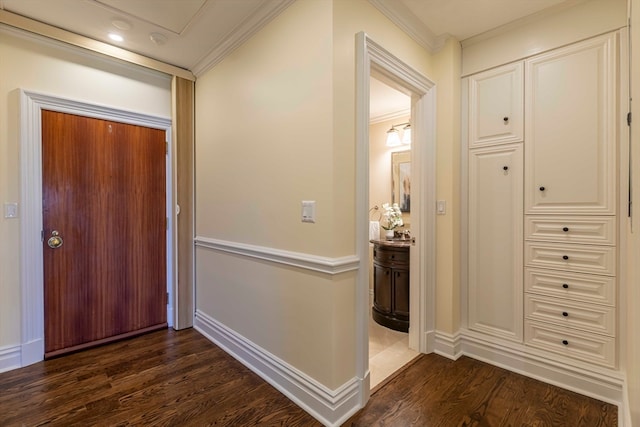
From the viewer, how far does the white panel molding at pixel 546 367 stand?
1894mm

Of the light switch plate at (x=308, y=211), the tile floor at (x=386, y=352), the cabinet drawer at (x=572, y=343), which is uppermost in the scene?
the light switch plate at (x=308, y=211)

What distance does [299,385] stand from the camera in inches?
73.9

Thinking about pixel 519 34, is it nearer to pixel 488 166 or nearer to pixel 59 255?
Result: pixel 488 166

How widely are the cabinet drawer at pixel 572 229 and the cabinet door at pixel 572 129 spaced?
0.17 feet

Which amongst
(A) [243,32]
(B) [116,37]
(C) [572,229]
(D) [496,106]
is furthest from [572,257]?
(B) [116,37]

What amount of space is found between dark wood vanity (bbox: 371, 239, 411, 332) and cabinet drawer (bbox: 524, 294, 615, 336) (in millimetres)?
1002

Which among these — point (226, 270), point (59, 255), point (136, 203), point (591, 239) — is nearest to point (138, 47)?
point (136, 203)

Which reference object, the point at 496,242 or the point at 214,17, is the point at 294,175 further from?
the point at 496,242

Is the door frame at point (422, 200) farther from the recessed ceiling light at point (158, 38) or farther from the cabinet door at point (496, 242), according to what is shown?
the recessed ceiling light at point (158, 38)

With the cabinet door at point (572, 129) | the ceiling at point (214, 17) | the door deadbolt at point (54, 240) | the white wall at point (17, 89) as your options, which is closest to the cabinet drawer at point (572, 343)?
the cabinet door at point (572, 129)

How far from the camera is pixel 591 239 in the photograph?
1.97m

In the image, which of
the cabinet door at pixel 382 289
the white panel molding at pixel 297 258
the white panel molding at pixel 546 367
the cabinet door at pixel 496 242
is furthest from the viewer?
the cabinet door at pixel 382 289

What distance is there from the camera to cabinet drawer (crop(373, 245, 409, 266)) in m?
2.92

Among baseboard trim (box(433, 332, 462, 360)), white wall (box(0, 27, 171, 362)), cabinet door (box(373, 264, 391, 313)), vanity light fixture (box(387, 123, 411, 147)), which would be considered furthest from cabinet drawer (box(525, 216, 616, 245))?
white wall (box(0, 27, 171, 362))
